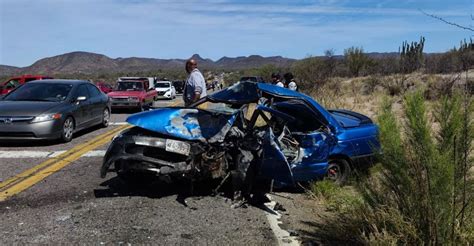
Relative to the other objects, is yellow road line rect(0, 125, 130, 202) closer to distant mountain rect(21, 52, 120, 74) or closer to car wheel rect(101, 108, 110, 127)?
car wheel rect(101, 108, 110, 127)

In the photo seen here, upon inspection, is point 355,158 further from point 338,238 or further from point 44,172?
point 44,172

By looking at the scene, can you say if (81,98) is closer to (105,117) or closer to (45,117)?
(45,117)

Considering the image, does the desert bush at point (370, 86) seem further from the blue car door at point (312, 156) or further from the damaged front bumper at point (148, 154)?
the damaged front bumper at point (148, 154)

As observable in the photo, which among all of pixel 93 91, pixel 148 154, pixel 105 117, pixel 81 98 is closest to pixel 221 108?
pixel 148 154

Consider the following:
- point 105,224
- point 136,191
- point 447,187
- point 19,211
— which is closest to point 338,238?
point 447,187

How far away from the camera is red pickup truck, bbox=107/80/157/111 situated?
22.6 m

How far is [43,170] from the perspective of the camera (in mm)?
8422

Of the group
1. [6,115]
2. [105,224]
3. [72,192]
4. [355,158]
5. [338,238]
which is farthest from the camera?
[6,115]

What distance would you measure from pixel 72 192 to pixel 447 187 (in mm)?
4934

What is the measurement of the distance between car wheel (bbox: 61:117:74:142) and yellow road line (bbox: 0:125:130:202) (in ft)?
1.58

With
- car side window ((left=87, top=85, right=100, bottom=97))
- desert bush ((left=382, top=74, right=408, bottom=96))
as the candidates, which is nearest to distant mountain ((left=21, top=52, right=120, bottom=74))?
desert bush ((left=382, top=74, right=408, bottom=96))

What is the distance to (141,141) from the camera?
6512 millimetres

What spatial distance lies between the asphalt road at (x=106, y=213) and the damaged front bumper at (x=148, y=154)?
1.52 ft

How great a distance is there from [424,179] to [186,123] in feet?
11.5
